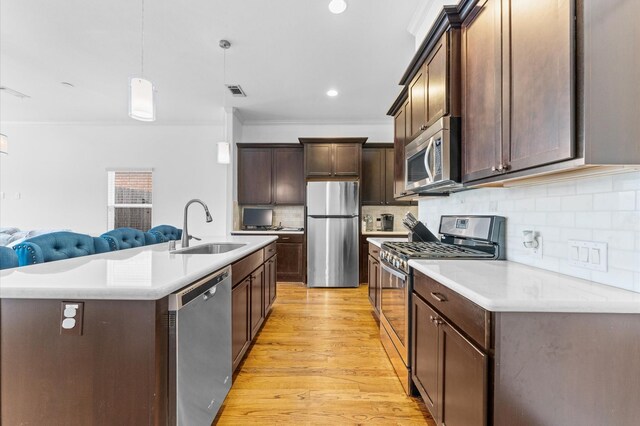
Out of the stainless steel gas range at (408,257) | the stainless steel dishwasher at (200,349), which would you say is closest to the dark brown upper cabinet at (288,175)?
the stainless steel gas range at (408,257)

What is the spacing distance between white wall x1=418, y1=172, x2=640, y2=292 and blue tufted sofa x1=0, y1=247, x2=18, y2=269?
2.66m

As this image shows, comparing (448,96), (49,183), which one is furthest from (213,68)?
(49,183)

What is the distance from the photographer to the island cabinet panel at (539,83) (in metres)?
1.03

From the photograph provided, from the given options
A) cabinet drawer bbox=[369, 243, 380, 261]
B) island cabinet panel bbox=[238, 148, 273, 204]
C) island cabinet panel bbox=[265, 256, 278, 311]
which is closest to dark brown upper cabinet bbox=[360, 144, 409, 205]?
island cabinet panel bbox=[238, 148, 273, 204]

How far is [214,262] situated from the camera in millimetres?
1562

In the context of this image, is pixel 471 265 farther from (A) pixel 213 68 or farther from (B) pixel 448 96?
(A) pixel 213 68

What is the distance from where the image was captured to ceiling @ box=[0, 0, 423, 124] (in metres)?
2.65

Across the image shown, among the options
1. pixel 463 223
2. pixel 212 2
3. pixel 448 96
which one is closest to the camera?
pixel 448 96

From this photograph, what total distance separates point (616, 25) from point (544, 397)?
1239 mm

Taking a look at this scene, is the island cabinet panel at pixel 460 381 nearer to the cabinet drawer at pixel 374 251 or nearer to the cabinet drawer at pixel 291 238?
the cabinet drawer at pixel 374 251

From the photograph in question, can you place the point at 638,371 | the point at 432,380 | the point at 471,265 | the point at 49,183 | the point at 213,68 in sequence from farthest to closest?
the point at 49,183 < the point at 213,68 < the point at 471,265 < the point at 432,380 < the point at 638,371

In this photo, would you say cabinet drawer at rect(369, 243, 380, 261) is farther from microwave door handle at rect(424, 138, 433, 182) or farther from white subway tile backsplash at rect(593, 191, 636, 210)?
white subway tile backsplash at rect(593, 191, 636, 210)

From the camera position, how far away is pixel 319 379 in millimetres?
2062

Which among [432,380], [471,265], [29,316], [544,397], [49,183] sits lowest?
[432,380]
